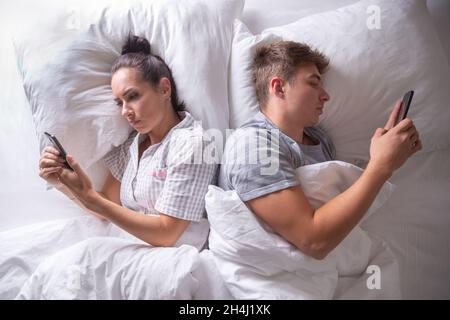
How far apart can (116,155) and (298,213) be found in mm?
409

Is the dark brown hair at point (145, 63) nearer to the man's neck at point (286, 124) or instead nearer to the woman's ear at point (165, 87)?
the woman's ear at point (165, 87)

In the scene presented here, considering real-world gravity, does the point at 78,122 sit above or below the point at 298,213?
above

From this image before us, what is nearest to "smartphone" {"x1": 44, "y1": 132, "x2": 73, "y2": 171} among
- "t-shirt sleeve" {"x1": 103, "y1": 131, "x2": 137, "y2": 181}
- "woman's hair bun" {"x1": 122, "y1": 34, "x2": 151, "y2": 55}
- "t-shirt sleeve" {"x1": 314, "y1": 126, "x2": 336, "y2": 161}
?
"t-shirt sleeve" {"x1": 103, "y1": 131, "x2": 137, "y2": 181}

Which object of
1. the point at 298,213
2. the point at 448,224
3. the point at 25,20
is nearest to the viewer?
the point at 298,213

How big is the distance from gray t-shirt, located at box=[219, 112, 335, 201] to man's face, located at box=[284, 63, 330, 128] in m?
0.05

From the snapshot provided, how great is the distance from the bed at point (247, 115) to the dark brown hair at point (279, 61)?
0.03m

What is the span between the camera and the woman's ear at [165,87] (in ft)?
2.76

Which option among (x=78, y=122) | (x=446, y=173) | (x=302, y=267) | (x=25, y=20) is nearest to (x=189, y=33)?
(x=78, y=122)

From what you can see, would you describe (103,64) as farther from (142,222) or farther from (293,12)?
(293,12)

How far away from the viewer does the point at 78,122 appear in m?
0.86

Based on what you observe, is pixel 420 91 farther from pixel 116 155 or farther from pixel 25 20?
pixel 25 20

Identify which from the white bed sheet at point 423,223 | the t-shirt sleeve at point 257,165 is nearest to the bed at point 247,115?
the white bed sheet at point 423,223

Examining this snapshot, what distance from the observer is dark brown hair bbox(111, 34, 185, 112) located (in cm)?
83

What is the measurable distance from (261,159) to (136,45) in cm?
36
